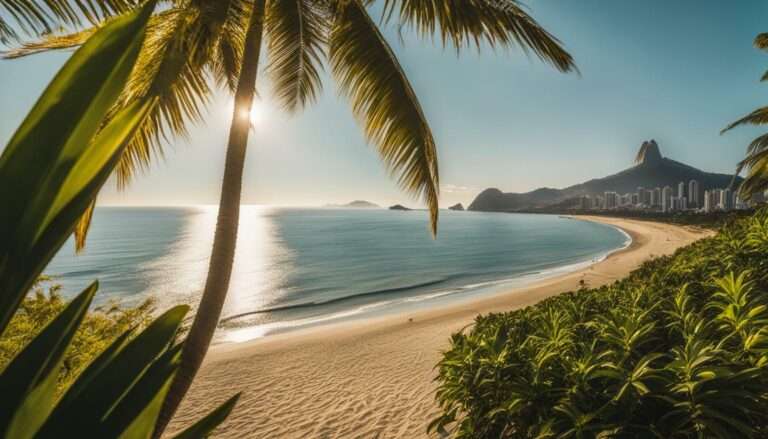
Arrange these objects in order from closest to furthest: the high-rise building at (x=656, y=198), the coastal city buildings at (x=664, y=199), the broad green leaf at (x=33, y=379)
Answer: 1. the broad green leaf at (x=33, y=379)
2. the coastal city buildings at (x=664, y=199)
3. the high-rise building at (x=656, y=198)

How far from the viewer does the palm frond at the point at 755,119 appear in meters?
11.0

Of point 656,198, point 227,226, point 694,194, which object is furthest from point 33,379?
point 656,198

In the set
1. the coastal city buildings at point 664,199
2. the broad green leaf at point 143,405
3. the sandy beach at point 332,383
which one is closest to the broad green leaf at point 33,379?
the broad green leaf at point 143,405

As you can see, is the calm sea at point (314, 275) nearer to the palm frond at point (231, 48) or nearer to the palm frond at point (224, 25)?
the palm frond at point (231, 48)

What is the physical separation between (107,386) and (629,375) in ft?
9.06

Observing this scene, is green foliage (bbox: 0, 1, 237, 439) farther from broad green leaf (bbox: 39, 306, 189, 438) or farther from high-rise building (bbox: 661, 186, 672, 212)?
high-rise building (bbox: 661, 186, 672, 212)

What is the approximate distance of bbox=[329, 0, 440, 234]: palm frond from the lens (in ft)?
12.5

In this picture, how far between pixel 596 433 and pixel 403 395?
4743mm

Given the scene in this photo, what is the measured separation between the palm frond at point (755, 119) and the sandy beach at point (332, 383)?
1065cm

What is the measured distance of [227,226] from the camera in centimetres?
294

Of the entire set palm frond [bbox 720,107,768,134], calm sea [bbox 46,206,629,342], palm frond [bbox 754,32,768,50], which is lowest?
calm sea [bbox 46,206,629,342]

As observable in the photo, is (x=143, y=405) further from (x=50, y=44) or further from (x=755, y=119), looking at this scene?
(x=755, y=119)

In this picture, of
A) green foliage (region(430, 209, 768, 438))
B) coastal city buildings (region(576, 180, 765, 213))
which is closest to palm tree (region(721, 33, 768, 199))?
green foliage (region(430, 209, 768, 438))

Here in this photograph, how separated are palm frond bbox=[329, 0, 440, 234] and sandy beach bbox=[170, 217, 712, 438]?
11.8 feet
